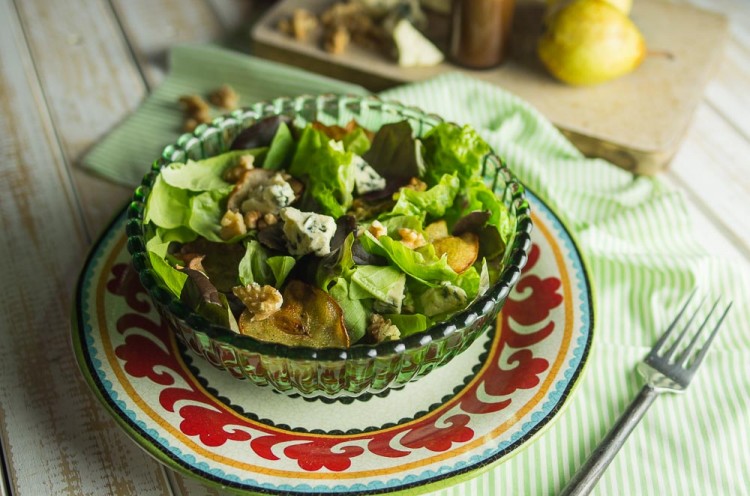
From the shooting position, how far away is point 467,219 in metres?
1.18

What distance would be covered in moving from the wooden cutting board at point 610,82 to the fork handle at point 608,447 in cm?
77

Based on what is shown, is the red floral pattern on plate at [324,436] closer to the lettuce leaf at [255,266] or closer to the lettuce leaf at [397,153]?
the lettuce leaf at [255,266]

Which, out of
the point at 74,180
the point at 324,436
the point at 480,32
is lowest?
the point at 74,180

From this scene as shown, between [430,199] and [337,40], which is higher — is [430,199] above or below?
above

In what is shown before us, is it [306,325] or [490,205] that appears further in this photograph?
[490,205]

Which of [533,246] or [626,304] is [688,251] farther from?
[533,246]

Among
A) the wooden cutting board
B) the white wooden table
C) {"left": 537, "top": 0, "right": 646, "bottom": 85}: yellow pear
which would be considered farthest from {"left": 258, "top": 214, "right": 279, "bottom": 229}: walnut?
{"left": 537, "top": 0, "right": 646, "bottom": 85}: yellow pear

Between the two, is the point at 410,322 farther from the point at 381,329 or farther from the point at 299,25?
the point at 299,25

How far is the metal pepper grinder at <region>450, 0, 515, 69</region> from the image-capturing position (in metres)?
1.90

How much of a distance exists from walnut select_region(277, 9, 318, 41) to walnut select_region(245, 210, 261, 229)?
1049 mm

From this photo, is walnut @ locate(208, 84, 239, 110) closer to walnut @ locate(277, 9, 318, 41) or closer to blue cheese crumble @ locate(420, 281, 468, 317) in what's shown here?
walnut @ locate(277, 9, 318, 41)

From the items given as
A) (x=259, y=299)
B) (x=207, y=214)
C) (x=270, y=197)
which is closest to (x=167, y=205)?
(x=207, y=214)

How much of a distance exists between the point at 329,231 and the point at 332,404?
26cm

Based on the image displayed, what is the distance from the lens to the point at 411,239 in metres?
1.13
